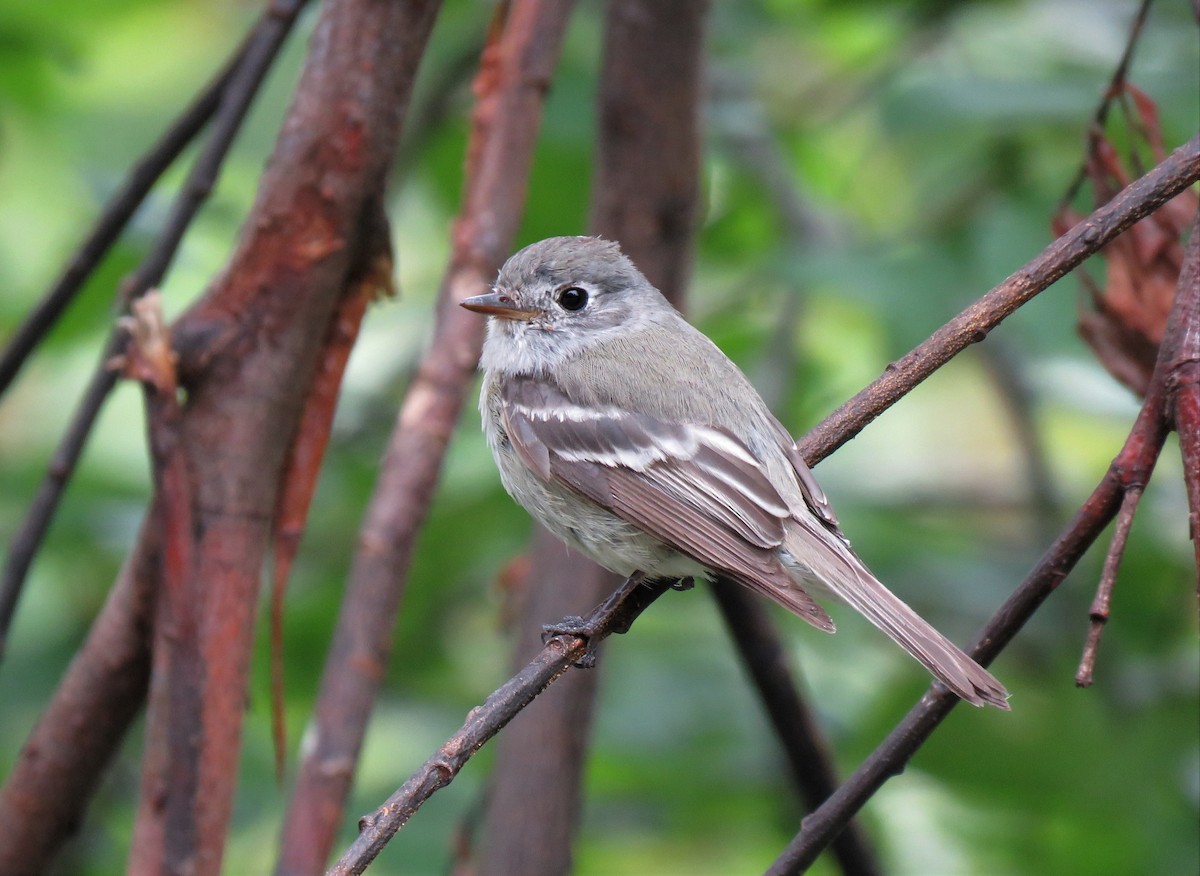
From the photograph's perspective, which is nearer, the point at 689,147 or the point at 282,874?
the point at 282,874

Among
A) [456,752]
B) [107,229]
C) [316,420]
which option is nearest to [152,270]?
[107,229]

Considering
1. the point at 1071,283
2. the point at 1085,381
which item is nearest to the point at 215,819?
the point at 1071,283

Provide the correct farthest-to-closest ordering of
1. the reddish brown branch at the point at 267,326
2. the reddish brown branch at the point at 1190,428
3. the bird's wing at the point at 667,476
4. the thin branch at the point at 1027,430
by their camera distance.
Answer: the thin branch at the point at 1027,430, the bird's wing at the point at 667,476, the reddish brown branch at the point at 267,326, the reddish brown branch at the point at 1190,428

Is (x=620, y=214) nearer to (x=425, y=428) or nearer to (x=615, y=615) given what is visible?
(x=425, y=428)

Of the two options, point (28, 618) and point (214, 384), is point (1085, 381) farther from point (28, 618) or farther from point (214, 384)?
point (28, 618)

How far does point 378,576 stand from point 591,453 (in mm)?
555

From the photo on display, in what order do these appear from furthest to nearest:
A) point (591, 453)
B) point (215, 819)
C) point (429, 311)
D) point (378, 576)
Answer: point (429, 311)
point (591, 453)
point (378, 576)
point (215, 819)

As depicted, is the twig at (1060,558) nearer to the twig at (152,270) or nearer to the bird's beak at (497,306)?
the bird's beak at (497,306)

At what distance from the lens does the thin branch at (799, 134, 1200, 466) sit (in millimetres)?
1891

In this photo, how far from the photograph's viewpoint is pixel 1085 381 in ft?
13.1

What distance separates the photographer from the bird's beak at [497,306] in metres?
3.08

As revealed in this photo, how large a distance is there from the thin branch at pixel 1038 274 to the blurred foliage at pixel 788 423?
1297mm

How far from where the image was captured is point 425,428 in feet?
9.55

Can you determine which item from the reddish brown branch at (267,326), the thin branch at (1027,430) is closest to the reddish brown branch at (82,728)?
the reddish brown branch at (267,326)
